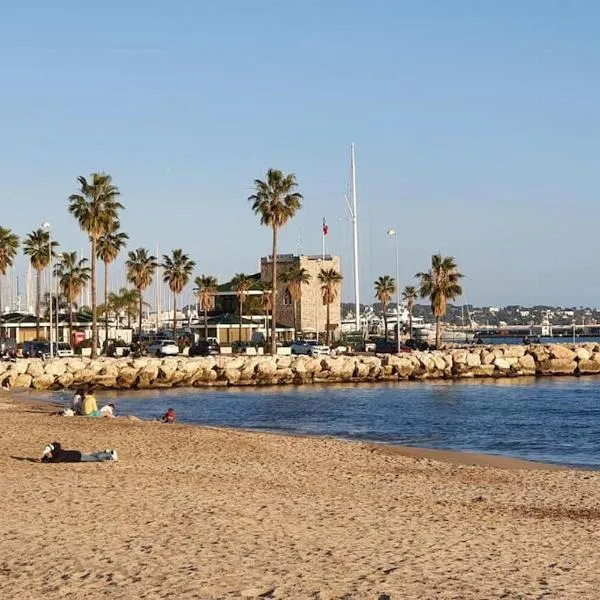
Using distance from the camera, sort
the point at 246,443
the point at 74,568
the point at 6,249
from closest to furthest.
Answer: the point at 74,568
the point at 246,443
the point at 6,249

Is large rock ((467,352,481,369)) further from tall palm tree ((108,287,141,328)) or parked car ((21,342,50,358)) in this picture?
tall palm tree ((108,287,141,328))

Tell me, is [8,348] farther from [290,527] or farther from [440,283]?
[290,527]

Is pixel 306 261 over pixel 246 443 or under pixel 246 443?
over

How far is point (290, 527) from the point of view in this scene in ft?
41.4

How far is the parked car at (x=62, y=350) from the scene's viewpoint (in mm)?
66181

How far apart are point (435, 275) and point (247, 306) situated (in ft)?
109

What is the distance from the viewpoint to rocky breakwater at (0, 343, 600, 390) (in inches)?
2117

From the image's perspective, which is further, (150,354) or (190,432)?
(150,354)

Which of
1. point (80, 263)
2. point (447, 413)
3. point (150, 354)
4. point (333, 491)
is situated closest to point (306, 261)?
point (80, 263)

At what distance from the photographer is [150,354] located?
2869 inches

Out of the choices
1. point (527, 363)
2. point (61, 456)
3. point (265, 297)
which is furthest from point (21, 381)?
point (265, 297)

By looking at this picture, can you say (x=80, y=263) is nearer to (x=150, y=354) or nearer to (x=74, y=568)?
(x=150, y=354)

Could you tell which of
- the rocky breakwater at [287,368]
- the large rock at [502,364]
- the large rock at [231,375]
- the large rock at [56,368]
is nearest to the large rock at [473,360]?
the rocky breakwater at [287,368]

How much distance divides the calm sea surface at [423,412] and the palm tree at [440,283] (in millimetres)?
21195
